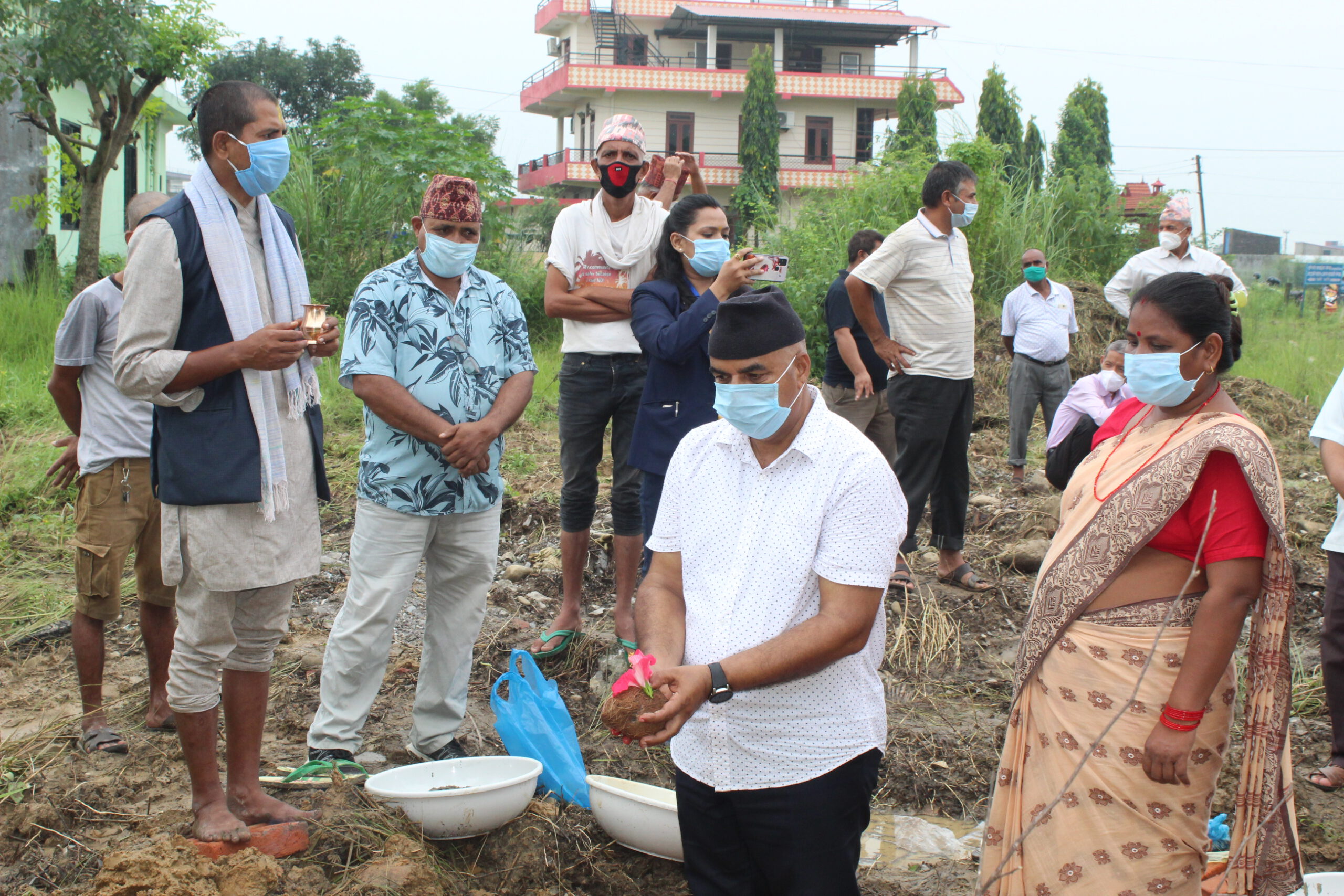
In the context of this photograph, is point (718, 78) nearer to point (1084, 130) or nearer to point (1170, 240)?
point (1084, 130)

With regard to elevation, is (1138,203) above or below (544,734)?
above

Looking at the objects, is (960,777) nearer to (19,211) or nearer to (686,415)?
(686,415)

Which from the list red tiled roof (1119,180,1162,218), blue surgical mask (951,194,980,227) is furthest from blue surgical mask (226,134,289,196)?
red tiled roof (1119,180,1162,218)

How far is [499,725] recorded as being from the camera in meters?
3.38

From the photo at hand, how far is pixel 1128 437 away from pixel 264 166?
8.01 ft

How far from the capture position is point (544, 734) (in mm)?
3332

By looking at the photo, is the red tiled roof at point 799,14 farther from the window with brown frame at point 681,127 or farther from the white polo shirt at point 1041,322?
the white polo shirt at point 1041,322

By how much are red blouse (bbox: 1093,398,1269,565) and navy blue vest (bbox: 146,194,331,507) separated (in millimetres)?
2291

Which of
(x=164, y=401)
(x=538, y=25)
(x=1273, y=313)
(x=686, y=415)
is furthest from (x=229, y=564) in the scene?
(x=538, y=25)

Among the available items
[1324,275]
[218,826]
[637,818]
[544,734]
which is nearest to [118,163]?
[544,734]

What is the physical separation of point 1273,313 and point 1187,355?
19.7m

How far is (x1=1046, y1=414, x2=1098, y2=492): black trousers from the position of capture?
300 cm

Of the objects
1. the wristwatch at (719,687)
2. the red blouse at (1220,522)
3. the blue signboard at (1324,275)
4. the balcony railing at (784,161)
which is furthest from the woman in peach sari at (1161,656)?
the balcony railing at (784,161)

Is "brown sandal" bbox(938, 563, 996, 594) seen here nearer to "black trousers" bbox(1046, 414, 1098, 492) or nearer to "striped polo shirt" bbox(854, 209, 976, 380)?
"striped polo shirt" bbox(854, 209, 976, 380)
